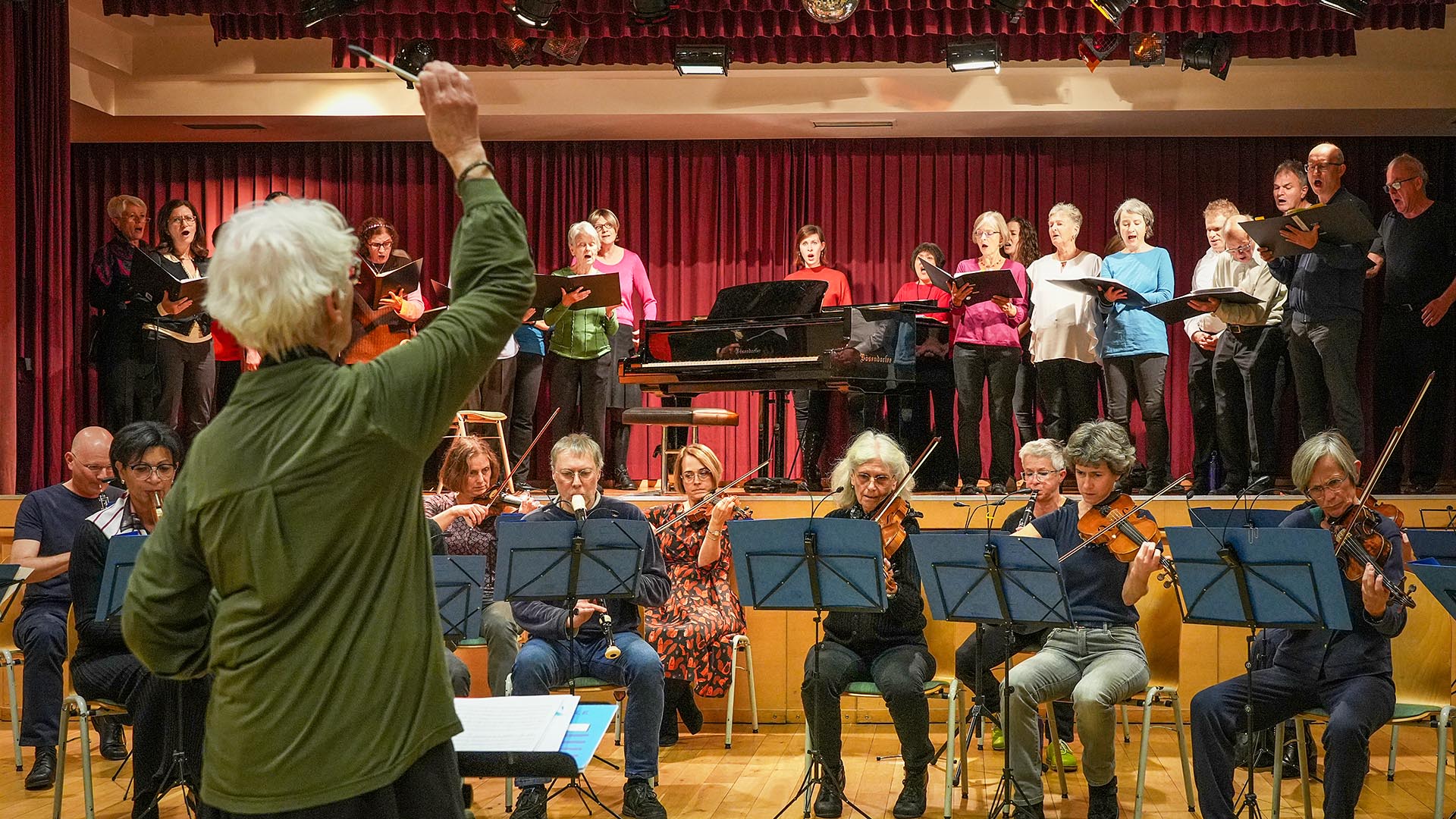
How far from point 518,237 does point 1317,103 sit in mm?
8264

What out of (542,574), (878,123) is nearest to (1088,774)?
(542,574)

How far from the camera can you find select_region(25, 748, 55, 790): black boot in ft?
16.7

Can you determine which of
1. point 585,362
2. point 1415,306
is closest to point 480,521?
point 585,362

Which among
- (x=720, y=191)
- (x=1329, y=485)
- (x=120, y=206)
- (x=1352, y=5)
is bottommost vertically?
(x=1329, y=485)

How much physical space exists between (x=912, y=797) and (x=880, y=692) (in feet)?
1.31

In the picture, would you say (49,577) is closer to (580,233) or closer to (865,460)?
(865,460)

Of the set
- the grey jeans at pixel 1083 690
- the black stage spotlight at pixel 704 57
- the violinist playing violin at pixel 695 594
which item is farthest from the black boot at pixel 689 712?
the black stage spotlight at pixel 704 57

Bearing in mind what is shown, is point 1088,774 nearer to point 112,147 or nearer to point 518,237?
point 518,237

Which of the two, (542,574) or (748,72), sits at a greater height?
(748,72)

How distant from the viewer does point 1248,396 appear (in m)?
7.04

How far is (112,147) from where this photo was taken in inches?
396

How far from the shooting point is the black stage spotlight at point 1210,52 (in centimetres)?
770

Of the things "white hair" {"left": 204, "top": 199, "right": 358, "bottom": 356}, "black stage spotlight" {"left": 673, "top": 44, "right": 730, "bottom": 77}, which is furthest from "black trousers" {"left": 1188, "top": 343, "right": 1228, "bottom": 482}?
"white hair" {"left": 204, "top": 199, "right": 358, "bottom": 356}

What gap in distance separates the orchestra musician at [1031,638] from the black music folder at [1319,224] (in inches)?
64.2
